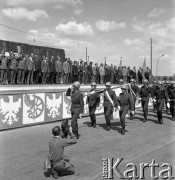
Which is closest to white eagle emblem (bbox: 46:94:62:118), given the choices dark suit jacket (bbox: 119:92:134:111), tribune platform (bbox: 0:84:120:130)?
tribune platform (bbox: 0:84:120:130)

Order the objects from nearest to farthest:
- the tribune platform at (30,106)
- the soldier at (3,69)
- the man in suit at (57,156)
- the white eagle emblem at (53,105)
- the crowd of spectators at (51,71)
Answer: the man in suit at (57,156)
the tribune platform at (30,106)
the white eagle emblem at (53,105)
the soldier at (3,69)
the crowd of spectators at (51,71)

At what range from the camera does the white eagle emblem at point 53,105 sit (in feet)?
38.9

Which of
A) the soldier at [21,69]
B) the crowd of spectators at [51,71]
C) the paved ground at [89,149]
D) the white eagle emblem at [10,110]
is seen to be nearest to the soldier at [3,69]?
the crowd of spectators at [51,71]

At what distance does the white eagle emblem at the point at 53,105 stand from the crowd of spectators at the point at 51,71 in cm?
264

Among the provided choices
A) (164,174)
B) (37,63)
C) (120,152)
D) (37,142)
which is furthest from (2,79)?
(164,174)

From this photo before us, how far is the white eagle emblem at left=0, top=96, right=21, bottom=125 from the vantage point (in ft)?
32.9

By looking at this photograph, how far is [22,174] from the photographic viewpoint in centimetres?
566

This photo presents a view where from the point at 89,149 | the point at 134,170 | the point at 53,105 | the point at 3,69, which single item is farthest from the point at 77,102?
the point at 3,69

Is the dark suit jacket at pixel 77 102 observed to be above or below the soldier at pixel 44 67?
below

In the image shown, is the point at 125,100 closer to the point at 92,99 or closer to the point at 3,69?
the point at 92,99

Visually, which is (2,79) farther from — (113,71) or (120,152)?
(113,71)

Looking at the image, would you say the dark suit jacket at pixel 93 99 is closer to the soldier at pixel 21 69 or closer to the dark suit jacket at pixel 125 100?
the dark suit jacket at pixel 125 100

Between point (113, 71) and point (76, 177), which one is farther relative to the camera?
point (113, 71)

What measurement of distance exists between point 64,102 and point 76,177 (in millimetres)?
7233
